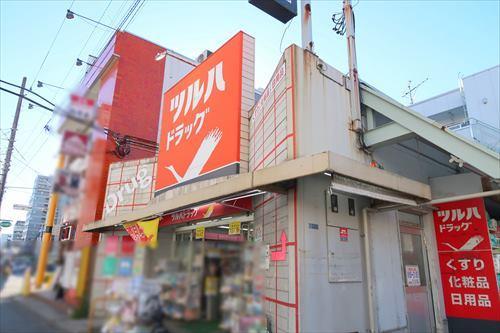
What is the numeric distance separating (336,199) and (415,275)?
9.62 feet

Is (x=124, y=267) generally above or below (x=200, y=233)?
below

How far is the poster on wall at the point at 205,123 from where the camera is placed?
8266mm

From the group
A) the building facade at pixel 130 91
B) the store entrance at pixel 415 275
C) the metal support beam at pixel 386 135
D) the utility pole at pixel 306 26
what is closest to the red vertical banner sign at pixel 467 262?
the store entrance at pixel 415 275

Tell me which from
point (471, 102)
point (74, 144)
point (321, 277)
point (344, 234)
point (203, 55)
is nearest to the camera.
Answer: point (74, 144)

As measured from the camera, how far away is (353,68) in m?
7.69

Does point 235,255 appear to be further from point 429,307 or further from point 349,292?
point 429,307

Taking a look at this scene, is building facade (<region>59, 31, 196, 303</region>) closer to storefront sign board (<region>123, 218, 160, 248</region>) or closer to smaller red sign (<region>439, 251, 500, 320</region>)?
storefront sign board (<region>123, 218, 160, 248</region>)

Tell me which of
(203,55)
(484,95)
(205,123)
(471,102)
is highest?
(203,55)

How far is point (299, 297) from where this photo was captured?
5324 mm

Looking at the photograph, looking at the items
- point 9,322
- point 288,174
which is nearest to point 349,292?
point 288,174

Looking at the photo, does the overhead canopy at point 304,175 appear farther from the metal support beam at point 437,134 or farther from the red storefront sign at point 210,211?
the red storefront sign at point 210,211

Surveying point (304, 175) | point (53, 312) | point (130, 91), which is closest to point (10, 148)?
point (130, 91)

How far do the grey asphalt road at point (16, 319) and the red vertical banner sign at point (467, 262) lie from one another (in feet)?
27.3

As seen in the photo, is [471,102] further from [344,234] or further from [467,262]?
[344,234]
